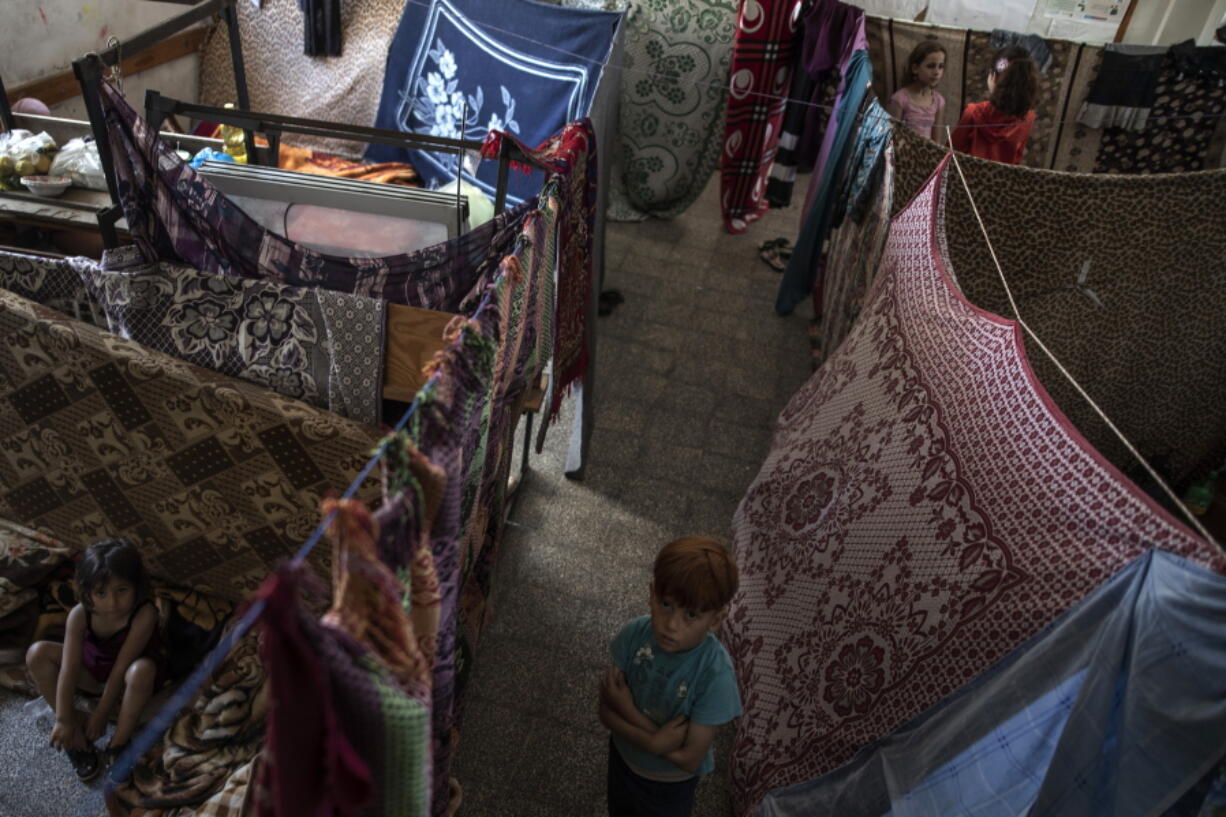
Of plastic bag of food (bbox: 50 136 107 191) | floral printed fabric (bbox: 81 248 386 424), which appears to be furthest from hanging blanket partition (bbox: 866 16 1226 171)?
plastic bag of food (bbox: 50 136 107 191)

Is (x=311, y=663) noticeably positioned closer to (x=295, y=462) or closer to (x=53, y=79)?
(x=295, y=462)

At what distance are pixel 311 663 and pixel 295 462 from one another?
3.66 feet

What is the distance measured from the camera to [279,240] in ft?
5.63

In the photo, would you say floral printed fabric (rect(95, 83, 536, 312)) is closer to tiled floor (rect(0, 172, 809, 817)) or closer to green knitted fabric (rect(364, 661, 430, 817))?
tiled floor (rect(0, 172, 809, 817))

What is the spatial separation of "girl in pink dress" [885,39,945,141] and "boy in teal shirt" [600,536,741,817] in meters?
2.90

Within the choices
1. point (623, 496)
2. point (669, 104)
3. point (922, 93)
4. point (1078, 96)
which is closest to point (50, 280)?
point (623, 496)

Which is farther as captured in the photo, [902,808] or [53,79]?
[53,79]

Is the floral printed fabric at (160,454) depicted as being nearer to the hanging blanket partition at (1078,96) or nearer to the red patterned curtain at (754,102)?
the red patterned curtain at (754,102)

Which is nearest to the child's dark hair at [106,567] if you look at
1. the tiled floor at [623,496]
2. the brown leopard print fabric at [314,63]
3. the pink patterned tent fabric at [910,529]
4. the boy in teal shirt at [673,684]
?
the tiled floor at [623,496]

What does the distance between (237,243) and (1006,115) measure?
2.91 metres

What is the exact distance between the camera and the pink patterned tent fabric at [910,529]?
1.16 meters

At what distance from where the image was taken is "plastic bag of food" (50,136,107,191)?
2.59 m

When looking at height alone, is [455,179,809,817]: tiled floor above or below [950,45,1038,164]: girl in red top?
below

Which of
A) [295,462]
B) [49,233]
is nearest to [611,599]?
[295,462]
